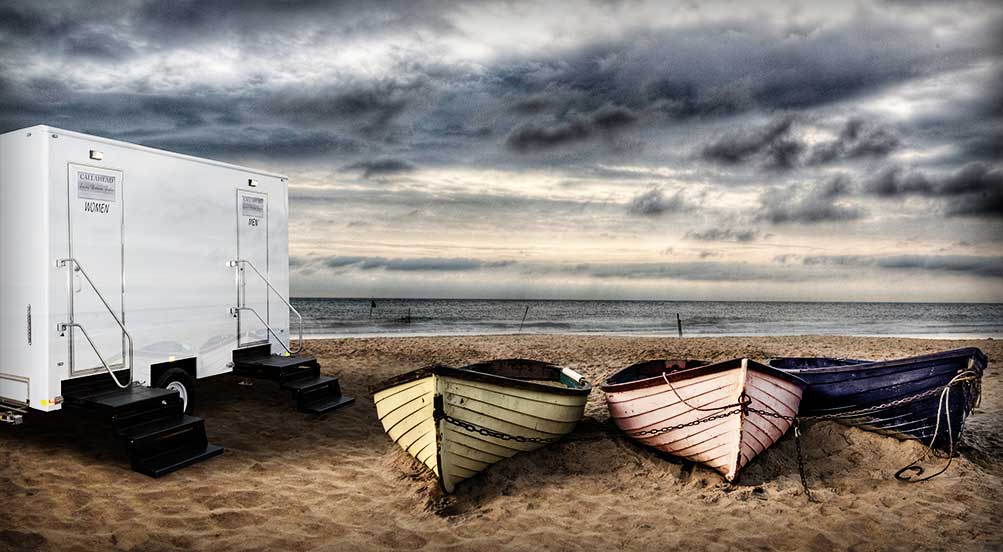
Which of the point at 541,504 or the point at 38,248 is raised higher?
the point at 38,248

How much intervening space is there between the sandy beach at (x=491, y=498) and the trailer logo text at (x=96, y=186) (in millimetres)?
2945

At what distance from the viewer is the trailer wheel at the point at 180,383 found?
294 inches

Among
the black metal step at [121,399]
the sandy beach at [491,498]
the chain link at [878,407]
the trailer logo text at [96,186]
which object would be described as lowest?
the sandy beach at [491,498]

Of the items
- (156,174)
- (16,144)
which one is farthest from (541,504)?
(16,144)

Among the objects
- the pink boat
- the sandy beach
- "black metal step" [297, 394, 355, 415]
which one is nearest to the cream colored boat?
the sandy beach

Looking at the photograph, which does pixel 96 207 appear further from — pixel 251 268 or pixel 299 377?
pixel 299 377

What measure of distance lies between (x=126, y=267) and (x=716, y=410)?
281 inches

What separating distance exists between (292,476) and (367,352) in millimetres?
9356

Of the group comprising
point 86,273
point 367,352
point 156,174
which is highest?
point 156,174

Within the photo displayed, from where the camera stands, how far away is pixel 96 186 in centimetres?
663

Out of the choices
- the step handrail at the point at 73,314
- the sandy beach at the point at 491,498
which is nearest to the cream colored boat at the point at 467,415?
the sandy beach at the point at 491,498

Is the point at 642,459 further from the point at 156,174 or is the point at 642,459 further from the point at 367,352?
the point at 367,352

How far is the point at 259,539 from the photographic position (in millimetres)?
4781

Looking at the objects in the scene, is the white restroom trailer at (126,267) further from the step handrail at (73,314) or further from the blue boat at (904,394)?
the blue boat at (904,394)
